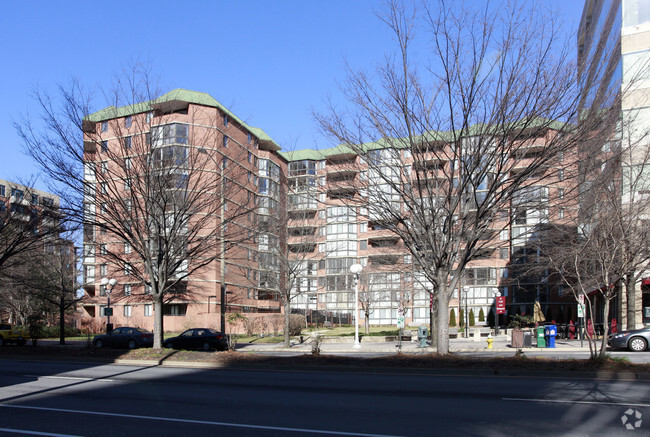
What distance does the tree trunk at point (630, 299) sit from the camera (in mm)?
28609

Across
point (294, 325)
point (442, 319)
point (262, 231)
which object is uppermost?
point (262, 231)

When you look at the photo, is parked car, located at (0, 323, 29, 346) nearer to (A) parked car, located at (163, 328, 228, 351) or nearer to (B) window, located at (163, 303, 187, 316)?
(A) parked car, located at (163, 328, 228, 351)

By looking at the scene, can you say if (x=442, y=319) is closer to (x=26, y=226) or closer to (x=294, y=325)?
(x=26, y=226)

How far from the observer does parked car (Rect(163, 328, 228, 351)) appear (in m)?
30.6

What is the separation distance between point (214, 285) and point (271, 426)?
1855 inches

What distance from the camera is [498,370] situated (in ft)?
47.6

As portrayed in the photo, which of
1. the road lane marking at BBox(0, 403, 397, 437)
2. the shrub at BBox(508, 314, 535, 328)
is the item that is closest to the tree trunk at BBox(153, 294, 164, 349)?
the road lane marking at BBox(0, 403, 397, 437)

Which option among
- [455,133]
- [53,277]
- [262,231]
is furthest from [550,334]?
[53,277]

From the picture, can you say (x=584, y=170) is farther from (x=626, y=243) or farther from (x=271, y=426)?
(x=271, y=426)

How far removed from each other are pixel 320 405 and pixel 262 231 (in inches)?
636

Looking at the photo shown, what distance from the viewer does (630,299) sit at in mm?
30281

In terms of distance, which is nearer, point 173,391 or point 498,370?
point 173,391

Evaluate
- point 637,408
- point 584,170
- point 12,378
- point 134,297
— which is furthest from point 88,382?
point 134,297

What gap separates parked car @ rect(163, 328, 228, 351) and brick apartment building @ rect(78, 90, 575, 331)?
14.5 ft
